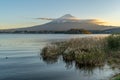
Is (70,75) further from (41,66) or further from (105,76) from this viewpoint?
(41,66)

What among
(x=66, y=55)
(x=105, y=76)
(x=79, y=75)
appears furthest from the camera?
(x=66, y=55)

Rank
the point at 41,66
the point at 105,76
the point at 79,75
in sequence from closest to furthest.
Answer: the point at 105,76, the point at 79,75, the point at 41,66

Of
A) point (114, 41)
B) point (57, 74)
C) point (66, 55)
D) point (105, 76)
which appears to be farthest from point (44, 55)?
point (105, 76)

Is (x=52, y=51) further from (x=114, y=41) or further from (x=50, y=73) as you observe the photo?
(x=50, y=73)

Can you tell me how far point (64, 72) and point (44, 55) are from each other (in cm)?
1069

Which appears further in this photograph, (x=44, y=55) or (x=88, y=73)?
(x=44, y=55)

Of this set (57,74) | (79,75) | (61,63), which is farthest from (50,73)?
(61,63)

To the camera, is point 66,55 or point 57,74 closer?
point 57,74

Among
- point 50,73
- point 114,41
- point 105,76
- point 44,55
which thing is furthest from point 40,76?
point 114,41

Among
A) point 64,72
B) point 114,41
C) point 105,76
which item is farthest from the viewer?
point 114,41

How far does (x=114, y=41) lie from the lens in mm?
34094

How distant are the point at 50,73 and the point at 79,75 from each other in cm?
285

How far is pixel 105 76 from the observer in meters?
21.5

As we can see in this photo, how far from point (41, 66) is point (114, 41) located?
36.1ft
